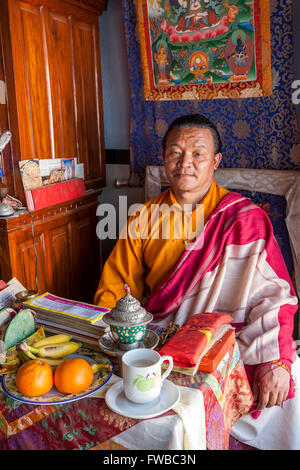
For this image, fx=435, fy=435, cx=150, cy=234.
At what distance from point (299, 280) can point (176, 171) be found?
3.07ft

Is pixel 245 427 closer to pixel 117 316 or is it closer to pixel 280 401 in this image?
pixel 280 401

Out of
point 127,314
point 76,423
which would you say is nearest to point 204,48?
point 127,314

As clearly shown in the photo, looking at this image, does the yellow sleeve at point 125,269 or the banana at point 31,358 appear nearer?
the banana at point 31,358

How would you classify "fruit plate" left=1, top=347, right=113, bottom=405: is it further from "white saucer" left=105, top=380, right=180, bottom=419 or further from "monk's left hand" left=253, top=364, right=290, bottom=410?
"monk's left hand" left=253, top=364, right=290, bottom=410

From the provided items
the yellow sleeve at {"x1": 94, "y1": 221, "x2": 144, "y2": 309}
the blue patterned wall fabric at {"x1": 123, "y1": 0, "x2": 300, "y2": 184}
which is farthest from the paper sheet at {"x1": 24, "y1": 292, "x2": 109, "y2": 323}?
the blue patterned wall fabric at {"x1": 123, "y1": 0, "x2": 300, "y2": 184}

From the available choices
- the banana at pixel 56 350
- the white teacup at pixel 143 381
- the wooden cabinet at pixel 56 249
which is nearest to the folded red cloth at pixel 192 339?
the white teacup at pixel 143 381

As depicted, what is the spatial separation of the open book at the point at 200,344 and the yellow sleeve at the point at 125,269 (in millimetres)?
772

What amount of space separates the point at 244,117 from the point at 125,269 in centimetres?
116

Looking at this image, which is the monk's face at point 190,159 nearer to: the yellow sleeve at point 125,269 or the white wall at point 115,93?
the yellow sleeve at point 125,269

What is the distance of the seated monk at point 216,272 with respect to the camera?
157 centimetres

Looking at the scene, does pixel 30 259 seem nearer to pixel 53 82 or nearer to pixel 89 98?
pixel 53 82

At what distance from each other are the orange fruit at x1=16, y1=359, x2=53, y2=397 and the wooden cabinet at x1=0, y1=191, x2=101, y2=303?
130cm

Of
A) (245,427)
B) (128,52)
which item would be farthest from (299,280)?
(128,52)

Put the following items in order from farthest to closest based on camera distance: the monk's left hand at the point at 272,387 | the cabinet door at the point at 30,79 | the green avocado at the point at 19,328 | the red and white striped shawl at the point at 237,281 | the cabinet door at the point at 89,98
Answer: the cabinet door at the point at 89,98
the cabinet door at the point at 30,79
the red and white striped shawl at the point at 237,281
the monk's left hand at the point at 272,387
the green avocado at the point at 19,328
